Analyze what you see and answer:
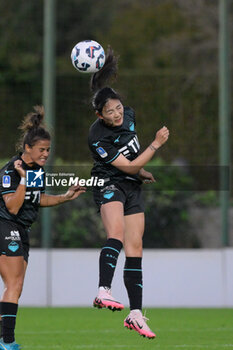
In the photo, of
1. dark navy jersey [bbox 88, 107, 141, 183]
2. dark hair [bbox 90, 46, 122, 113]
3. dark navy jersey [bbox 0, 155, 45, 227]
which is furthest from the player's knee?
dark hair [bbox 90, 46, 122, 113]

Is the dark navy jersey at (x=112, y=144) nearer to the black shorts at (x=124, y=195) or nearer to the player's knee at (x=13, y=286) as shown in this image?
the black shorts at (x=124, y=195)

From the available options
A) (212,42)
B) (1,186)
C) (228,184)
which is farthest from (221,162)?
(1,186)

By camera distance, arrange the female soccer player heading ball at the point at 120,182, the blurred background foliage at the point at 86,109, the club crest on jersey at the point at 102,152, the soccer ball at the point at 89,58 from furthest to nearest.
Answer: the blurred background foliage at the point at 86,109
the soccer ball at the point at 89,58
the club crest on jersey at the point at 102,152
the female soccer player heading ball at the point at 120,182

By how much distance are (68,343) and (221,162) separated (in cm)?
508

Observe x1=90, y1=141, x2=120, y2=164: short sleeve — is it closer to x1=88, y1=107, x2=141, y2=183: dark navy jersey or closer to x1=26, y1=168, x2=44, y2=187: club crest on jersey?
x1=88, y1=107, x2=141, y2=183: dark navy jersey

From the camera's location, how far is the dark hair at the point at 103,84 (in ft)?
27.8

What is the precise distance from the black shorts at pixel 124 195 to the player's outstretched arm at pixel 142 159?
0.20 m

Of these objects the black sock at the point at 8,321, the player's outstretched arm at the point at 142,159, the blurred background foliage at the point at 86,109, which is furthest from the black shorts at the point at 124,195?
the blurred background foliage at the point at 86,109

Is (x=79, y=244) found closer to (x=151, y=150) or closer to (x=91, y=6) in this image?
(x=91, y=6)

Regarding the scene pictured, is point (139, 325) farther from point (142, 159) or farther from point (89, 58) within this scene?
point (89, 58)

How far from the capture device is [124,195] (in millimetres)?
8570

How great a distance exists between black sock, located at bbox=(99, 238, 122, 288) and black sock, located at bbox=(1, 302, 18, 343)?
2.53ft

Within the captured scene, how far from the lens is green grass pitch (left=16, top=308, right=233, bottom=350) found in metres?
9.33

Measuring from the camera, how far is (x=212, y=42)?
17.1 meters
